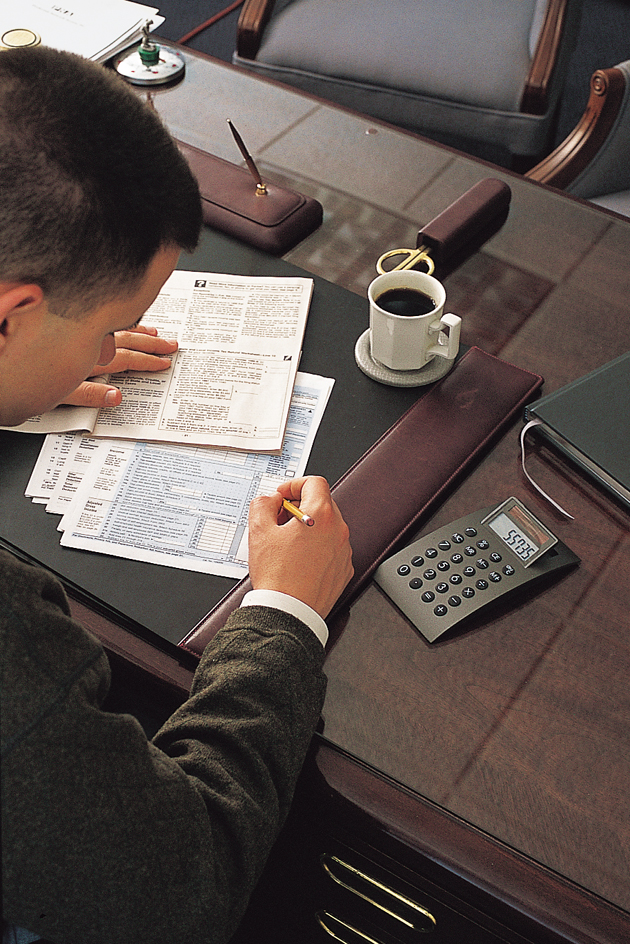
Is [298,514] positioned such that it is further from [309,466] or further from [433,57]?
[433,57]

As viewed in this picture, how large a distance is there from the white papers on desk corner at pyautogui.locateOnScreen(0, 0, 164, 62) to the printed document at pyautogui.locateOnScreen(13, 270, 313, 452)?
64 centimetres

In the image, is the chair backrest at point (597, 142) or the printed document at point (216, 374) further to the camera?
the chair backrest at point (597, 142)

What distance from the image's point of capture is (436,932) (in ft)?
2.53

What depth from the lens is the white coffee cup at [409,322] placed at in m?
0.88

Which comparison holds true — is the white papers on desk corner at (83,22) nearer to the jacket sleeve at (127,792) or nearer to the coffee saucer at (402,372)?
the coffee saucer at (402,372)

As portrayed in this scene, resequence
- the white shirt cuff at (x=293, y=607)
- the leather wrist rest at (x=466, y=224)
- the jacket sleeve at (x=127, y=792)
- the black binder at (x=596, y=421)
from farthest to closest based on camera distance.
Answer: the leather wrist rest at (x=466, y=224), the black binder at (x=596, y=421), the white shirt cuff at (x=293, y=607), the jacket sleeve at (x=127, y=792)

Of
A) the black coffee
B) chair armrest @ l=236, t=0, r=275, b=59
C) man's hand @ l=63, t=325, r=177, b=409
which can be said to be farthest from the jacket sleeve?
chair armrest @ l=236, t=0, r=275, b=59

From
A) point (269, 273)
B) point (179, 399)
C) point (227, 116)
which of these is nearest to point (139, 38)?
point (227, 116)

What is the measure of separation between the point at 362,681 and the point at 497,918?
0.22 metres

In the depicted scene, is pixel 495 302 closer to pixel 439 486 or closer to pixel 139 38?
pixel 439 486

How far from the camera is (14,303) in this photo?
1.91 ft

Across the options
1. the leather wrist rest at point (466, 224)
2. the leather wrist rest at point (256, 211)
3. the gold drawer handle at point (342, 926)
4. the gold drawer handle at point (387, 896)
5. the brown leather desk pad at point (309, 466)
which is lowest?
the gold drawer handle at point (342, 926)

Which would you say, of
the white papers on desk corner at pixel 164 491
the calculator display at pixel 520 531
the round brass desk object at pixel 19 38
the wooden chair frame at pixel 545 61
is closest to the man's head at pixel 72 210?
the white papers on desk corner at pixel 164 491

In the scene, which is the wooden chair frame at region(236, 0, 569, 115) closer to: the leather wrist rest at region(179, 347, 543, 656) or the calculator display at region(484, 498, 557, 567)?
the leather wrist rest at region(179, 347, 543, 656)
